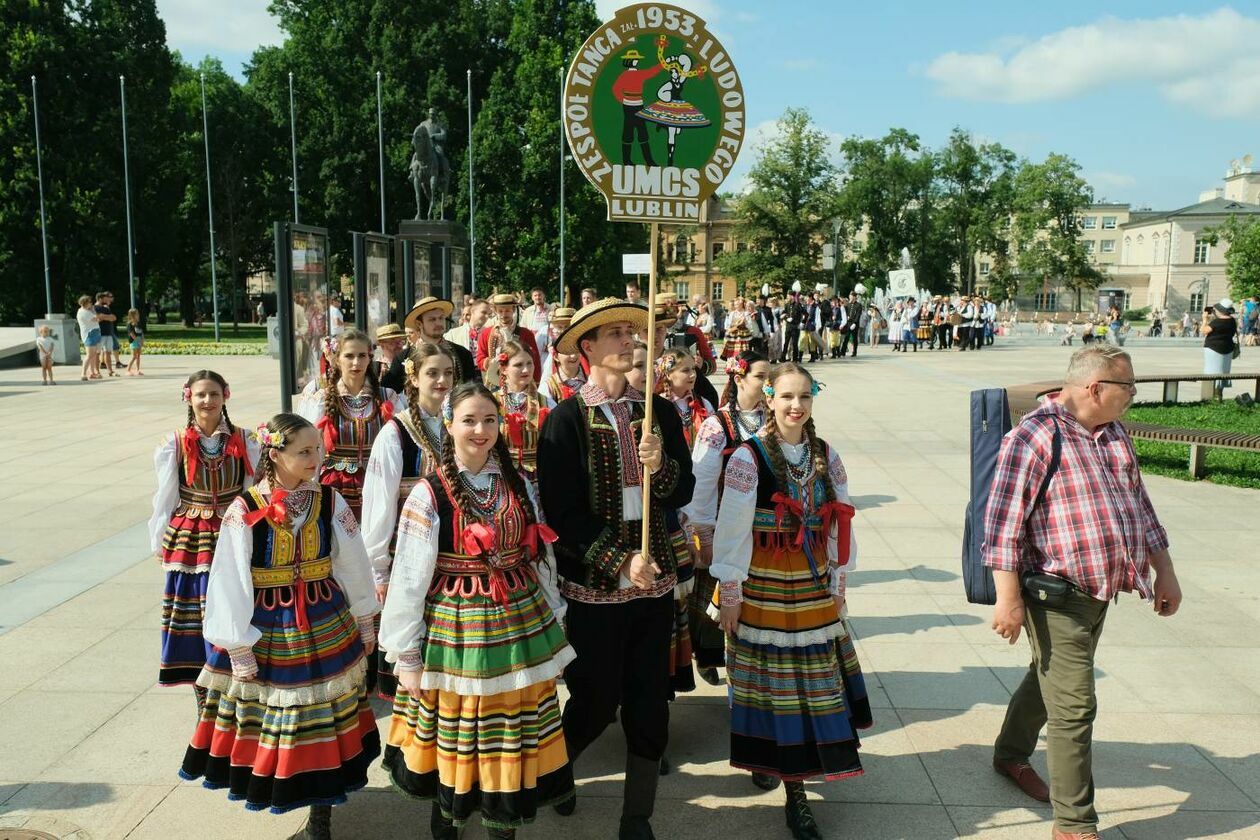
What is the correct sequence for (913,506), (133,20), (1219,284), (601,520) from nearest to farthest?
(601,520) → (913,506) → (133,20) → (1219,284)

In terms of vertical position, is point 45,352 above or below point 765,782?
above

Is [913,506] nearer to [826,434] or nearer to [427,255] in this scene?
[826,434]

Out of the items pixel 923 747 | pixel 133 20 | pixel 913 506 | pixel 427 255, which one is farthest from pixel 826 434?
pixel 133 20

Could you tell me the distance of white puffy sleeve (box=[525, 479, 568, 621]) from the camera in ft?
12.0

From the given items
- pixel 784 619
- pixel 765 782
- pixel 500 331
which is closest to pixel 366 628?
pixel 784 619

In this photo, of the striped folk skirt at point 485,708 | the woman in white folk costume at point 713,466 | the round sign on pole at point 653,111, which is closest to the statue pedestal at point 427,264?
the woman in white folk costume at point 713,466

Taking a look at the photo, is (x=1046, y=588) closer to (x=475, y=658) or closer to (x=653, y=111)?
(x=475, y=658)

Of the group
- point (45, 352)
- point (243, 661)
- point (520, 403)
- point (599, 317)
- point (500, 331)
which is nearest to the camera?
point (243, 661)

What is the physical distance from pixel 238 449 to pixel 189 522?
426mm

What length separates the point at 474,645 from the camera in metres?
3.35

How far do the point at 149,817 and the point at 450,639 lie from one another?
1.63 metres

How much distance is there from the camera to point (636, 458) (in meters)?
3.80

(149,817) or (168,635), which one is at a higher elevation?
(168,635)

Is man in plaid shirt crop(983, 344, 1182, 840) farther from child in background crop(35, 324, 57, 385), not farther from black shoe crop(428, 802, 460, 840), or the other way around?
child in background crop(35, 324, 57, 385)
